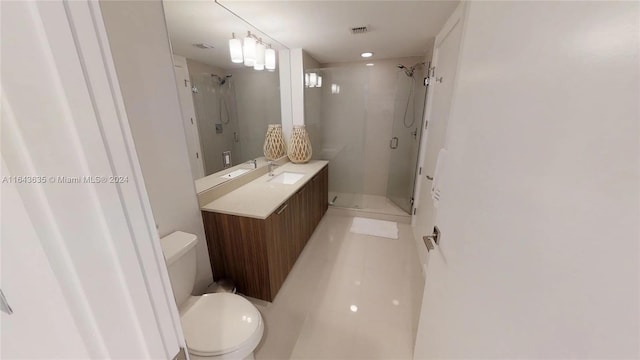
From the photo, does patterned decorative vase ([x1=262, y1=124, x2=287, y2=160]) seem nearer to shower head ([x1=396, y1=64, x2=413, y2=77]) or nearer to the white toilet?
the white toilet

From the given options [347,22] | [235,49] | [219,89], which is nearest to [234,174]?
[219,89]

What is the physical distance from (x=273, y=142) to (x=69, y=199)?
229 centimetres

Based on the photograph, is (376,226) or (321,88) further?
(321,88)

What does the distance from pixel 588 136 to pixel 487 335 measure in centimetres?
49

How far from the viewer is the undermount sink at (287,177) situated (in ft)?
7.43

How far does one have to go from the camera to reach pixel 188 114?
4.59 ft

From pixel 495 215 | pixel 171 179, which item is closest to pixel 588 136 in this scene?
pixel 495 215

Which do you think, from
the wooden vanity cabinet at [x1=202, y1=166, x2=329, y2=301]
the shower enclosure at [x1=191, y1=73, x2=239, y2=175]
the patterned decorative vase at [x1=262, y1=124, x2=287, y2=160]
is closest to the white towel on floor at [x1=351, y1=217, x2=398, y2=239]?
the wooden vanity cabinet at [x1=202, y1=166, x2=329, y2=301]

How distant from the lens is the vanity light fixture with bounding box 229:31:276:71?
180cm

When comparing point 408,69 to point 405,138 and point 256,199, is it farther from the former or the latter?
point 256,199

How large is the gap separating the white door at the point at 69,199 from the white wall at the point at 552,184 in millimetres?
717

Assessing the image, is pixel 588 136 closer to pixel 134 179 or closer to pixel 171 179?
pixel 134 179

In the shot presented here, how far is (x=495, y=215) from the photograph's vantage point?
1.70 feet

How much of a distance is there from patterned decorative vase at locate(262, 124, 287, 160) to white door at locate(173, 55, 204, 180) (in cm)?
103
